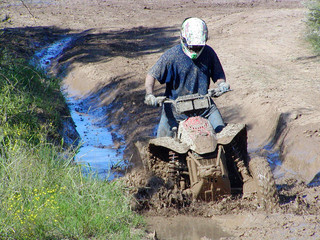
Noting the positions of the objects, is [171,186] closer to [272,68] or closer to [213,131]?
[213,131]

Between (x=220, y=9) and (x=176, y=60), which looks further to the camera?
(x=220, y=9)

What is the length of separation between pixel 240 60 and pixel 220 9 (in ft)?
35.9

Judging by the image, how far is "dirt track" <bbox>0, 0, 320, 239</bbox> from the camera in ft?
18.4

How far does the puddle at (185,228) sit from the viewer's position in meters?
5.07

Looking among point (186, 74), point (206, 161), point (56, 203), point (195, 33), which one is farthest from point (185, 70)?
point (56, 203)

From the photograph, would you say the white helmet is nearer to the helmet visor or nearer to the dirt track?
the helmet visor

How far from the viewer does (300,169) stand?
700 cm

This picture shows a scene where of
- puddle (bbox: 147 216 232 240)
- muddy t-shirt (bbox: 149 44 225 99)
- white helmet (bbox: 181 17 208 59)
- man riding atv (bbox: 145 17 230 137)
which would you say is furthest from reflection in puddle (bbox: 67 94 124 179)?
white helmet (bbox: 181 17 208 59)

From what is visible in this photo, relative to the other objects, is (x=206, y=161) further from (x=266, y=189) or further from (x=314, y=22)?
(x=314, y=22)

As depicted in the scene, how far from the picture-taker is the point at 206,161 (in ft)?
17.5

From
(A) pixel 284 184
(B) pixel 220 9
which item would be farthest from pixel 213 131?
(B) pixel 220 9

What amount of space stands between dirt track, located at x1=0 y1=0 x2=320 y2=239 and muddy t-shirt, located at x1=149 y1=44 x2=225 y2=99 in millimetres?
1116

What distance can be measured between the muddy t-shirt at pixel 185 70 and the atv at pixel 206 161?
0.32 metres

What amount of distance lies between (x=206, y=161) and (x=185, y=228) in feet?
2.60
